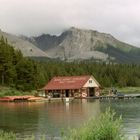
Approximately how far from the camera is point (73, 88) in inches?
5182

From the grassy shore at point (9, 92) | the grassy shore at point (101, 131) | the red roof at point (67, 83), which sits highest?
the red roof at point (67, 83)

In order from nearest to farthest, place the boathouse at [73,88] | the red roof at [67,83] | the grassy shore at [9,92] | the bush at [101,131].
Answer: the bush at [101,131], the grassy shore at [9,92], the boathouse at [73,88], the red roof at [67,83]

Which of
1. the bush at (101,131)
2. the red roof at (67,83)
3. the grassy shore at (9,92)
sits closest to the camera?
the bush at (101,131)

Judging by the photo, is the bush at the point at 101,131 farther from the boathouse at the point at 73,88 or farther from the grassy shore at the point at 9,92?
the boathouse at the point at 73,88

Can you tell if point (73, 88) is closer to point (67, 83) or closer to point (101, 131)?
point (67, 83)

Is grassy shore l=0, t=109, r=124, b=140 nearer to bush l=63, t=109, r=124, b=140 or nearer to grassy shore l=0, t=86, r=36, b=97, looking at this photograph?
bush l=63, t=109, r=124, b=140

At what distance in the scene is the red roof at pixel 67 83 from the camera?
13275 centimetres

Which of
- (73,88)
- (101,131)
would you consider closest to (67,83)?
(73,88)

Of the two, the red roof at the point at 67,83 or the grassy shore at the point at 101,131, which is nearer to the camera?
the grassy shore at the point at 101,131

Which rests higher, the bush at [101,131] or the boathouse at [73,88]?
the boathouse at [73,88]

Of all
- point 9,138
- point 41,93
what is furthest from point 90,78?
point 9,138

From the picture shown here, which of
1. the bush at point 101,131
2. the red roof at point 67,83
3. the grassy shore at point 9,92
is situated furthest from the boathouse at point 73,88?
the bush at point 101,131

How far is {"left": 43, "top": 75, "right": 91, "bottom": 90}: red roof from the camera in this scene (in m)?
133

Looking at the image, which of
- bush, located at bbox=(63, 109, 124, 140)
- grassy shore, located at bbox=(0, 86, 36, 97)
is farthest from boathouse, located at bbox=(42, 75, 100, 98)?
bush, located at bbox=(63, 109, 124, 140)
